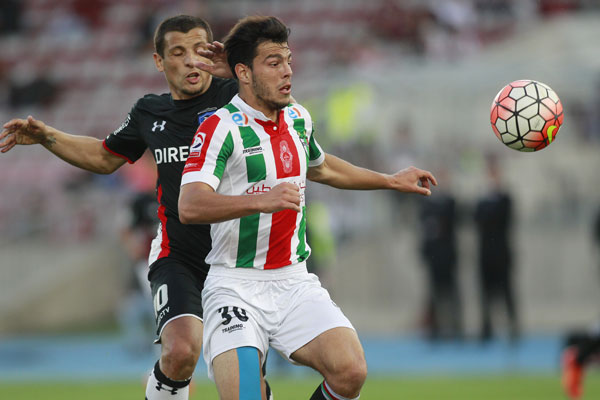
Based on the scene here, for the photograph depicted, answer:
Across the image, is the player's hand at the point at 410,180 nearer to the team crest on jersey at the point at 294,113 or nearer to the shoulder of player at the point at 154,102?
the team crest on jersey at the point at 294,113

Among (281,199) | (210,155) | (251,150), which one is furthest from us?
(251,150)

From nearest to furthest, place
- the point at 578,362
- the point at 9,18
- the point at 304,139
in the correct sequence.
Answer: the point at 304,139 → the point at 578,362 → the point at 9,18

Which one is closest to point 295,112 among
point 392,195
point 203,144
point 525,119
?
point 203,144

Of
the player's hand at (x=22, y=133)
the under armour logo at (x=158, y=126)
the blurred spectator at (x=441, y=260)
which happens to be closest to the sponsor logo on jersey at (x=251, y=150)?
the under armour logo at (x=158, y=126)

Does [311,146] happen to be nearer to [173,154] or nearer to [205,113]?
[205,113]

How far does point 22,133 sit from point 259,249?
1945 millimetres

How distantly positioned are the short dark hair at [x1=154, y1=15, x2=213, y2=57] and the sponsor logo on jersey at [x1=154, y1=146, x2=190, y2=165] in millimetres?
687

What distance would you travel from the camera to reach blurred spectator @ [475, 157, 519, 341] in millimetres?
14266

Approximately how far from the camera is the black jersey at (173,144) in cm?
654

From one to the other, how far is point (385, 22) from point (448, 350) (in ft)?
29.0

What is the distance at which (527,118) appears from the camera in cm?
669

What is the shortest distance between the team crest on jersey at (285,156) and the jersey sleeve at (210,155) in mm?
319

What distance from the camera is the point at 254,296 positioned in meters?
5.96

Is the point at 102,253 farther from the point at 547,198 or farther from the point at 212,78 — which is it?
the point at 212,78
